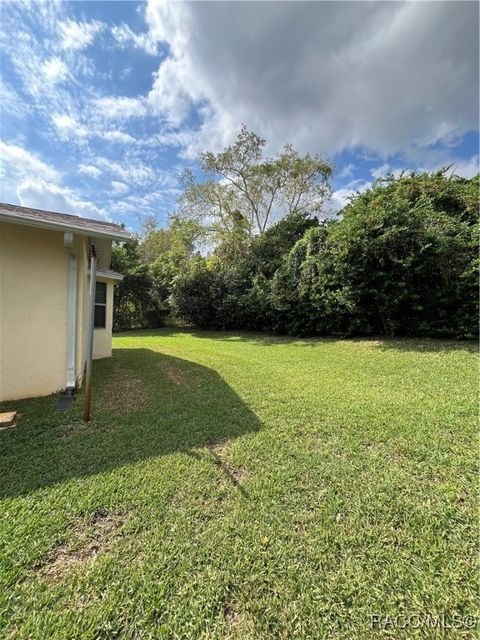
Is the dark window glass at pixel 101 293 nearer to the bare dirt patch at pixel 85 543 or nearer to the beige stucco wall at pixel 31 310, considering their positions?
the beige stucco wall at pixel 31 310

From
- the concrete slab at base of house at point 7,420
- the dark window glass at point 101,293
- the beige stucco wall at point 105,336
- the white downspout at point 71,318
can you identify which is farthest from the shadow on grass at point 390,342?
the concrete slab at base of house at point 7,420

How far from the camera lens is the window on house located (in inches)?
314

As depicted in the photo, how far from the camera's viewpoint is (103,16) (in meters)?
5.73

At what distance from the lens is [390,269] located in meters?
8.29

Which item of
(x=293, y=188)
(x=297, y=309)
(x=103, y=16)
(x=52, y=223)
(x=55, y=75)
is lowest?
(x=297, y=309)

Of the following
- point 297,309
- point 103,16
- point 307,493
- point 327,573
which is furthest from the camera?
point 297,309

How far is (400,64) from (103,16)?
7.47 metres

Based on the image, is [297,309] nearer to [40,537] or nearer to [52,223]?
[52,223]

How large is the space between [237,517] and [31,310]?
417cm

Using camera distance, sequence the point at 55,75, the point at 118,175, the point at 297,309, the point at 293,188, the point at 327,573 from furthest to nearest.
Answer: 1. the point at 293,188
2. the point at 118,175
3. the point at 297,309
4. the point at 55,75
5. the point at 327,573

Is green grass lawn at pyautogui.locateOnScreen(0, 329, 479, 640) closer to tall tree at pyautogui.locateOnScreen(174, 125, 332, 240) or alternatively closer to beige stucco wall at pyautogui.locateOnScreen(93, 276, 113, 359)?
beige stucco wall at pyautogui.locateOnScreen(93, 276, 113, 359)

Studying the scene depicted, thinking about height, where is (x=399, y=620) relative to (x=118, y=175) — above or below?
below

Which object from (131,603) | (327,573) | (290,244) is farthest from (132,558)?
(290,244)

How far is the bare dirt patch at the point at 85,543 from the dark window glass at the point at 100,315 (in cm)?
673
